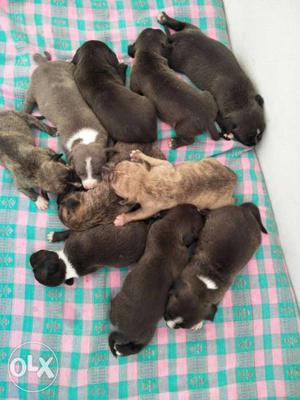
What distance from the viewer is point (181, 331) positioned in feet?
10.7

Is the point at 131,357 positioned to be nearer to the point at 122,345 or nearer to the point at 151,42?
the point at 122,345

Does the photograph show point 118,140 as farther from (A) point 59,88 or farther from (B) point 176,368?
(B) point 176,368

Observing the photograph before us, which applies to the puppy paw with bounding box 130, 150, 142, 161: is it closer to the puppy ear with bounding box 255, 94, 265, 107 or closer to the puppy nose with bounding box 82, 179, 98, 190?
the puppy nose with bounding box 82, 179, 98, 190

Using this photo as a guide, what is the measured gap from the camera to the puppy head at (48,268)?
10.1 feet

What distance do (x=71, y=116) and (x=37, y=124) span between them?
0.39m

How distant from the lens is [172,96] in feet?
11.7

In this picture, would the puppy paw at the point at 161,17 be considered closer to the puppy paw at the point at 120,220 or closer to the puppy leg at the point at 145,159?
the puppy leg at the point at 145,159

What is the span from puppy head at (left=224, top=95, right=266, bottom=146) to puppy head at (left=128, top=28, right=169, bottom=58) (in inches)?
39.0

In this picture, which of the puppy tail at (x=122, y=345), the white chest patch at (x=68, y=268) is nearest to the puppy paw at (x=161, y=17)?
the white chest patch at (x=68, y=268)

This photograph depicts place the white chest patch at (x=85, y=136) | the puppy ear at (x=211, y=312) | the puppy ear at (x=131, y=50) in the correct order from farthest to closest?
the puppy ear at (x=131, y=50) → the white chest patch at (x=85, y=136) → the puppy ear at (x=211, y=312)

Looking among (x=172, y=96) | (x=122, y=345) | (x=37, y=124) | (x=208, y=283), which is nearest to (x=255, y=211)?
(x=208, y=283)

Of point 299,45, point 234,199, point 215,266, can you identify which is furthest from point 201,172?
point 299,45

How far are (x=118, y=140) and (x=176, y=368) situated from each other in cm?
210

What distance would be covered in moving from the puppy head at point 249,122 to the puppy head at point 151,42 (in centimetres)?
99
